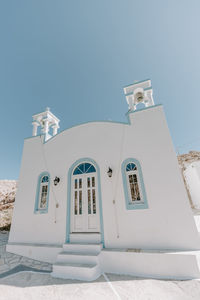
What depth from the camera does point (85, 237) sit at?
491cm

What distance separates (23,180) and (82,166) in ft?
10.8

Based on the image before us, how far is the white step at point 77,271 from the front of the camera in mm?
3742

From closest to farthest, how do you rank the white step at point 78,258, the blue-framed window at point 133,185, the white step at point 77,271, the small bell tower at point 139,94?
the white step at point 77,271 < the white step at point 78,258 < the blue-framed window at point 133,185 < the small bell tower at point 139,94

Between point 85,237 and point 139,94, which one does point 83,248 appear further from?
point 139,94

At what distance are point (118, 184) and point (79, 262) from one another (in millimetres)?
2805

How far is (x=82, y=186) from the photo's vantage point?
571 cm

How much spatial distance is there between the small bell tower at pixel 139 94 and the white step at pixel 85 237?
551cm

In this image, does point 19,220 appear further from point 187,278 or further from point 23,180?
point 187,278

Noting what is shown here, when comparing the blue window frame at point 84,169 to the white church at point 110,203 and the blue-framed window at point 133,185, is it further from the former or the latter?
the blue-framed window at point 133,185

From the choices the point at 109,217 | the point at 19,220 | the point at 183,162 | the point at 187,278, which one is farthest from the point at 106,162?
the point at 183,162

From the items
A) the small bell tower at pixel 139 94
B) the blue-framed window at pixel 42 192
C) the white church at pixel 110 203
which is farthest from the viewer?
the small bell tower at pixel 139 94

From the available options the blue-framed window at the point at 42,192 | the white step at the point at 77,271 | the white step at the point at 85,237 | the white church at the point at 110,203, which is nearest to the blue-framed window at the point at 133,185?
the white church at the point at 110,203

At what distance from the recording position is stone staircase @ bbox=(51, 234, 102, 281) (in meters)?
3.79

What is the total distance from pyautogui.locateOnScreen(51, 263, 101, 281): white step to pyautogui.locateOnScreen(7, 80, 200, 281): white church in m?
0.02
